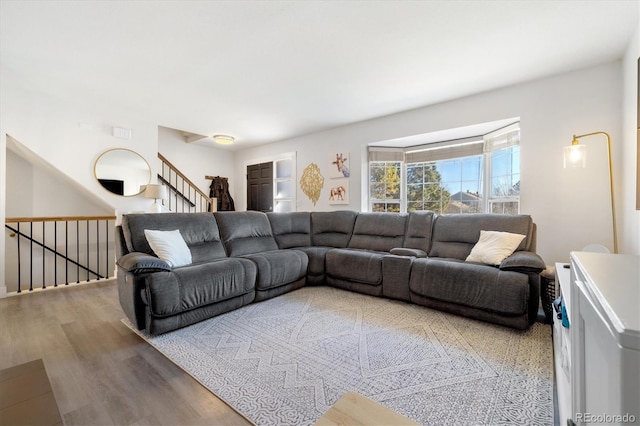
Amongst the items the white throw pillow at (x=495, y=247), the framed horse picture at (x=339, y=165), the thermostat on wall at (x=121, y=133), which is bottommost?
the white throw pillow at (x=495, y=247)

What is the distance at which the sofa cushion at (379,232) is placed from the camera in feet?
11.5

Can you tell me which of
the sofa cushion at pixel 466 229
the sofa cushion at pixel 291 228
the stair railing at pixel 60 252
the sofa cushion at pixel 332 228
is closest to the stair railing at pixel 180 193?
the stair railing at pixel 60 252

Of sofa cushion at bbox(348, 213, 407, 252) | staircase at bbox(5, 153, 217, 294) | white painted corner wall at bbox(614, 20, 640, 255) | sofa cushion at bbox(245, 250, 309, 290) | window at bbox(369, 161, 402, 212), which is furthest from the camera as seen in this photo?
window at bbox(369, 161, 402, 212)

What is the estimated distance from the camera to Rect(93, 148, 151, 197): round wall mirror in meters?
3.95

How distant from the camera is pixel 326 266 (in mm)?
3385

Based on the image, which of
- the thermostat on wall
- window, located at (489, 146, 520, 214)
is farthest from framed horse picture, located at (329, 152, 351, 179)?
the thermostat on wall

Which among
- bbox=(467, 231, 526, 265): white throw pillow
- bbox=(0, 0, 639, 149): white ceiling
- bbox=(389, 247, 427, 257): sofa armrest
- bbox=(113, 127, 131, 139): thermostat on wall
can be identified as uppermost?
bbox=(0, 0, 639, 149): white ceiling

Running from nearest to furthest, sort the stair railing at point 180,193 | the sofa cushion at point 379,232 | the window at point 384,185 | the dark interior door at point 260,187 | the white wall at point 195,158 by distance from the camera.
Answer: the sofa cushion at point 379,232
the window at point 384,185
the stair railing at point 180,193
the white wall at point 195,158
the dark interior door at point 260,187

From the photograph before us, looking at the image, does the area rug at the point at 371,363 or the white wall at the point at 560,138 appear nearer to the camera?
the area rug at the point at 371,363

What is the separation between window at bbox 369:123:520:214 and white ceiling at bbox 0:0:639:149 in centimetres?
81

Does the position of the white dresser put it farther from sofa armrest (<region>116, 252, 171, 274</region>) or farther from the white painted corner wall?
sofa armrest (<region>116, 252, 171, 274</region>)

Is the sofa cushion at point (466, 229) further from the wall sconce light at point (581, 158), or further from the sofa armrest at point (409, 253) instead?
the wall sconce light at point (581, 158)

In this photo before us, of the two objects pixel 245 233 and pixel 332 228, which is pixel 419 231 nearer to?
pixel 332 228

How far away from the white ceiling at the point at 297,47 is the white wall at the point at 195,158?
2.02 m
